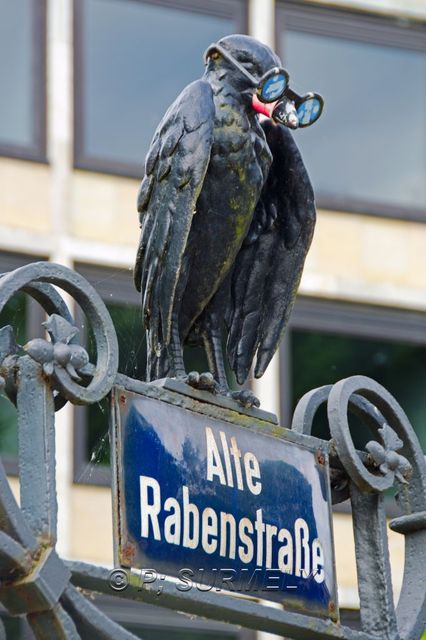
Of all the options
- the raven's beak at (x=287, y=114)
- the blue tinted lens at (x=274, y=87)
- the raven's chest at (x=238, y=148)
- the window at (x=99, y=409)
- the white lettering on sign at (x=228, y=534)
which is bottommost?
the window at (x=99, y=409)

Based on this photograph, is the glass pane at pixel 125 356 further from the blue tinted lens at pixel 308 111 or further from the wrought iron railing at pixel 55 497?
the blue tinted lens at pixel 308 111

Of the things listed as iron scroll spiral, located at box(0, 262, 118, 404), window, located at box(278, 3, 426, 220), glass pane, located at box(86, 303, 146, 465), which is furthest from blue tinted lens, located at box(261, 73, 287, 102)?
window, located at box(278, 3, 426, 220)

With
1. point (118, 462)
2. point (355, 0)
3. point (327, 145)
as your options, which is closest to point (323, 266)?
point (327, 145)

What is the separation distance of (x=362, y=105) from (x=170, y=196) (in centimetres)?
1426

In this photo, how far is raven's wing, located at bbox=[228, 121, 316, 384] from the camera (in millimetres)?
7016

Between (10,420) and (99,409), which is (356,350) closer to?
(99,409)

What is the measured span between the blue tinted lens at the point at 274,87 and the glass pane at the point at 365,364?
12.3 m

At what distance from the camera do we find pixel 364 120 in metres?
20.6

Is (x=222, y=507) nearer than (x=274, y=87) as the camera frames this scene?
Yes

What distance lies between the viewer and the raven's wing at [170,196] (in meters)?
6.54

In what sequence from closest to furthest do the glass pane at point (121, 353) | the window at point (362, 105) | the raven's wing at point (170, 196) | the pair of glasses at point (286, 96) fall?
1. the raven's wing at point (170, 196)
2. the pair of glasses at point (286, 96)
3. the glass pane at point (121, 353)
4. the window at point (362, 105)

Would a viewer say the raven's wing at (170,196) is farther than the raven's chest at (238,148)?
No

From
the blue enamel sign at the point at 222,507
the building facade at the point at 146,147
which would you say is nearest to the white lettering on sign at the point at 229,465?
the blue enamel sign at the point at 222,507

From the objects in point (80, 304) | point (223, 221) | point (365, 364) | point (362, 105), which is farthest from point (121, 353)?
point (362, 105)
